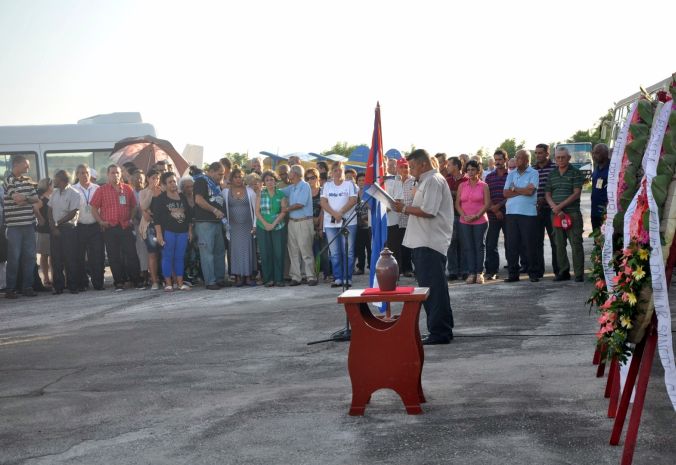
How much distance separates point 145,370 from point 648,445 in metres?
5.15

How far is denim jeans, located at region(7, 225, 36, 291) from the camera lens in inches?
669

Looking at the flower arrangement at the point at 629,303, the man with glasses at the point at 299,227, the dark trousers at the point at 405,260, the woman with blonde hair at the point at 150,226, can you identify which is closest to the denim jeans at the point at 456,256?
the dark trousers at the point at 405,260

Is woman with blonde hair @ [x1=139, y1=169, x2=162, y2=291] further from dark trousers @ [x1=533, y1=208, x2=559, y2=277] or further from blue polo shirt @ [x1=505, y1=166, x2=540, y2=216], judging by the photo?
dark trousers @ [x1=533, y1=208, x2=559, y2=277]

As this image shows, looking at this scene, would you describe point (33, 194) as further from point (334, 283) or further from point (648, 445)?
point (648, 445)

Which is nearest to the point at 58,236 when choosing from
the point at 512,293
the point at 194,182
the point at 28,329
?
the point at 194,182

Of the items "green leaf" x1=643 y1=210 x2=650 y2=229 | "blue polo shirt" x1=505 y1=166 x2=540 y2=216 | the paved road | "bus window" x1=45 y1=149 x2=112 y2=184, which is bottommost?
the paved road

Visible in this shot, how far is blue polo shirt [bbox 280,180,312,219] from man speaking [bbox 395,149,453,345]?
6.83m

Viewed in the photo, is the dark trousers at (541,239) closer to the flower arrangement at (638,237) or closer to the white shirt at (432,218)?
the white shirt at (432,218)

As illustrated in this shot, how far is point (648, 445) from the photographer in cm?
621

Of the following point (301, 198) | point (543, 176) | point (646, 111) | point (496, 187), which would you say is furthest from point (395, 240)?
point (646, 111)

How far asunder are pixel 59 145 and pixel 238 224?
27.0ft

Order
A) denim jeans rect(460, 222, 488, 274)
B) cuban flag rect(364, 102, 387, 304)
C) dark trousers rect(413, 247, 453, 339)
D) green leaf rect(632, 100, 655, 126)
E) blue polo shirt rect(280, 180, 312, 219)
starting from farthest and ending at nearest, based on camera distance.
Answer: blue polo shirt rect(280, 180, 312, 219), denim jeans rect(460, 222, 488, 274), cuban flag rect(364, 102, 387, 304), dark trousers rect(413, 247, 453, 339), green leaf rect(632, 100, 655, 126)

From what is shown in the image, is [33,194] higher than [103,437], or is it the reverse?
[33,194]

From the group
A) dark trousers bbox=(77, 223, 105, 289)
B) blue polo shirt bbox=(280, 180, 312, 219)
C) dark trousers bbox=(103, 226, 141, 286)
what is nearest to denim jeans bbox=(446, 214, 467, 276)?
blue polo shirt bbox=(280, 180, 312, 219)
